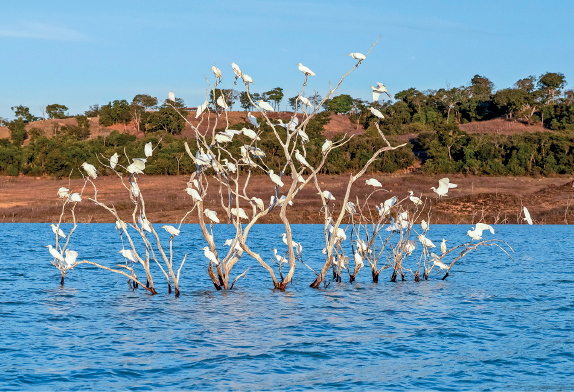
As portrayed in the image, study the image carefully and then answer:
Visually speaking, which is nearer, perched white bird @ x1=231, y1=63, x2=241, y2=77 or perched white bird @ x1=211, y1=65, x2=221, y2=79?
perched white bird @ x1=231, y1=63, x2=241, y2=77

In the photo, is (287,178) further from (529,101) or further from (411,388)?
(529,101)

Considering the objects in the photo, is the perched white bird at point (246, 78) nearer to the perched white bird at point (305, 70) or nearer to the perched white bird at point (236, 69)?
the perched white bird at point (236, 69)

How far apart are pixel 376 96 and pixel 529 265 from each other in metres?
19.1

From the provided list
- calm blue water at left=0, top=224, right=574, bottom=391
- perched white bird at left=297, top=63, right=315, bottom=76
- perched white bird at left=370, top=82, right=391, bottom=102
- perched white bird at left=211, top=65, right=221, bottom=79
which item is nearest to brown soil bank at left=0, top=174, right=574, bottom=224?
calm blue water at left=0, top=224, right=574, bottom=391

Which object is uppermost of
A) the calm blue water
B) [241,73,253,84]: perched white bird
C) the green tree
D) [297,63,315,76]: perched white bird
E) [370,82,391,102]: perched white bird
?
the green tree

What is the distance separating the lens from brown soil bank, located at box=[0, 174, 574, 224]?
221 feet

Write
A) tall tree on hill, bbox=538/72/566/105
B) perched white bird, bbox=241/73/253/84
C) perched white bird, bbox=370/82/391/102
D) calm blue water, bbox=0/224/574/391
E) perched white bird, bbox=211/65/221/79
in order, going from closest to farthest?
1. calm blue water, bbox=0/224/574/391
2. perched white bird, bbox=241/73/253/84
3. perched white bird, bbox=370/82/391/102
4. perched white bird, bbox=211/65/221/79
5. tall tree on hill, bbox=538/72/566/105

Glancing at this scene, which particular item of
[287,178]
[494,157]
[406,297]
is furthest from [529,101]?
[406,297]

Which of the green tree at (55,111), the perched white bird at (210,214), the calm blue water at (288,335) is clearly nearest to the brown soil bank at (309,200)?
the calm blue water at (288,335)

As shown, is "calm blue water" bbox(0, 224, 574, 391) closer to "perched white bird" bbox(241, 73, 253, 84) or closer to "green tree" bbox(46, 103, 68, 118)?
"perched white bird" bbox(241, 73, 253, 84)

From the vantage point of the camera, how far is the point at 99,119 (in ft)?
506

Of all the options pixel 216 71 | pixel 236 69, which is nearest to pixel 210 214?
pixel 216 71

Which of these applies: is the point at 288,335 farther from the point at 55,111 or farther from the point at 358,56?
the point at 55,111

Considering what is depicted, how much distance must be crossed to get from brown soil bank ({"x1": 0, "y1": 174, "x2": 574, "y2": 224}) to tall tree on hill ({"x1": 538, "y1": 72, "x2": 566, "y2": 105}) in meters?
81.4
